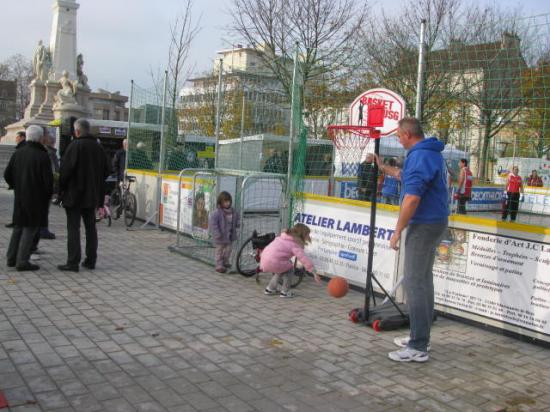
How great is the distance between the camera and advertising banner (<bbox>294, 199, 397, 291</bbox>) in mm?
6738

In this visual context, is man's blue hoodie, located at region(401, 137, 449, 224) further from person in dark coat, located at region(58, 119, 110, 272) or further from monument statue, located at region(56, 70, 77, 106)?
monument statue, located at region(56, 70, 77, 106)

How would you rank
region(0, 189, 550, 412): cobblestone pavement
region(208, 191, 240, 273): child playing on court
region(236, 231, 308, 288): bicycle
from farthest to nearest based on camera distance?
region(208, 191, 240, 273): child playing on court < region(236, 231, 308, 288): bicycle < region(0, 189, 550, 412): cobblestone pavement

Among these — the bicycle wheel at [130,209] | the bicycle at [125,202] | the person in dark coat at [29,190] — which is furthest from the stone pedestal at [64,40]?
the person in dark coat at [29,190]

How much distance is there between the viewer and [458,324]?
6.00 metres

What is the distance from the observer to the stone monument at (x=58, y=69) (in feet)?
98.5

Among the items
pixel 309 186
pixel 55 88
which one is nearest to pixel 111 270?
pixel 309 186

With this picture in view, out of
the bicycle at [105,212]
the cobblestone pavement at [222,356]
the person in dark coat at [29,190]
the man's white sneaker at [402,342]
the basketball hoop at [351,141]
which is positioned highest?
the basketball hoop at [351,141]

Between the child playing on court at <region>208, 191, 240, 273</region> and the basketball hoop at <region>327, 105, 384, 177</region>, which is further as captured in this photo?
the child playing on court at <region>208, 191, 240, 273</region>

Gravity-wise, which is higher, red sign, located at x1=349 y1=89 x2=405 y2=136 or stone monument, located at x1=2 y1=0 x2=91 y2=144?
stone monument, located at x1=2 y1=0 x2=91 y2=144

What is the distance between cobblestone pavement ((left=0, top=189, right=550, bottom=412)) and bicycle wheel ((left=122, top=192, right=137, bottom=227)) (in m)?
4.65

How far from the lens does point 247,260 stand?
26.0 feet

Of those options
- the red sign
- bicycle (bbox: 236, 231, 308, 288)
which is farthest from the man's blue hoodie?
bicycle (bbox: 236, 231, 308, 288)

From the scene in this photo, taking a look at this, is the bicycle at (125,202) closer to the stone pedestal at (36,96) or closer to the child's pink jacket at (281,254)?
the child's pink jacket at (281,254)

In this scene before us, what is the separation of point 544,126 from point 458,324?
7.26ft
